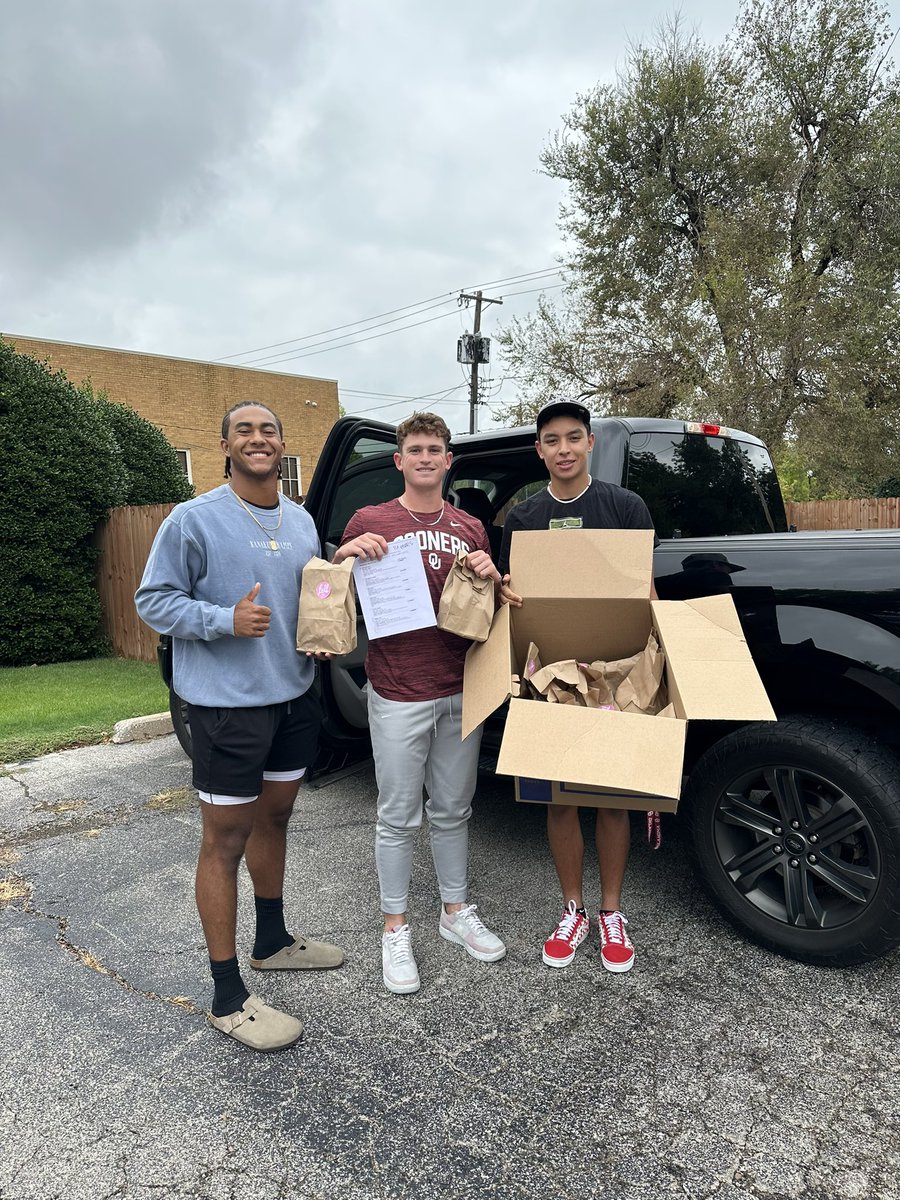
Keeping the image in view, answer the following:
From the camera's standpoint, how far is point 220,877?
7.28 ft

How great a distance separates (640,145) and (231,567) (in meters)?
18.0

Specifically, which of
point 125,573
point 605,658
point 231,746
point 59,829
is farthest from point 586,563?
point 125,573

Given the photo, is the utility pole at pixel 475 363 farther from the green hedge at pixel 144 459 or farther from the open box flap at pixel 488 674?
the open box flap at pixel 488 674

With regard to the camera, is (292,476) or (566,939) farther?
(292,476)

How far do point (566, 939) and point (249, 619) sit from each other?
5.13ft

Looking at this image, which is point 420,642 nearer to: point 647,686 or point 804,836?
point 647,686

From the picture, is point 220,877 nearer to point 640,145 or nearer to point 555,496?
point 555,496

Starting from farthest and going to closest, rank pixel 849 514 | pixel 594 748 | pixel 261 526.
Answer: pixel 849 514
pixel 261 526
pixel 594 748

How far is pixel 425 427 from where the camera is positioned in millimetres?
2441

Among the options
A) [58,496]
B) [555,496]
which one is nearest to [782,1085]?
[555,496]

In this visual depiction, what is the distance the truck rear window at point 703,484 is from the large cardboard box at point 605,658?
749 mm

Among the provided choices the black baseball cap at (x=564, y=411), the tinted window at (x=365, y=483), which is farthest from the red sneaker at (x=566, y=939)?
the tinted window at (x=365, y=483)

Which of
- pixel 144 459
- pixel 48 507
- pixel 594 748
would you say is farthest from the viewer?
pixel 144 459

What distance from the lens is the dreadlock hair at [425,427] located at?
96.2 inches
